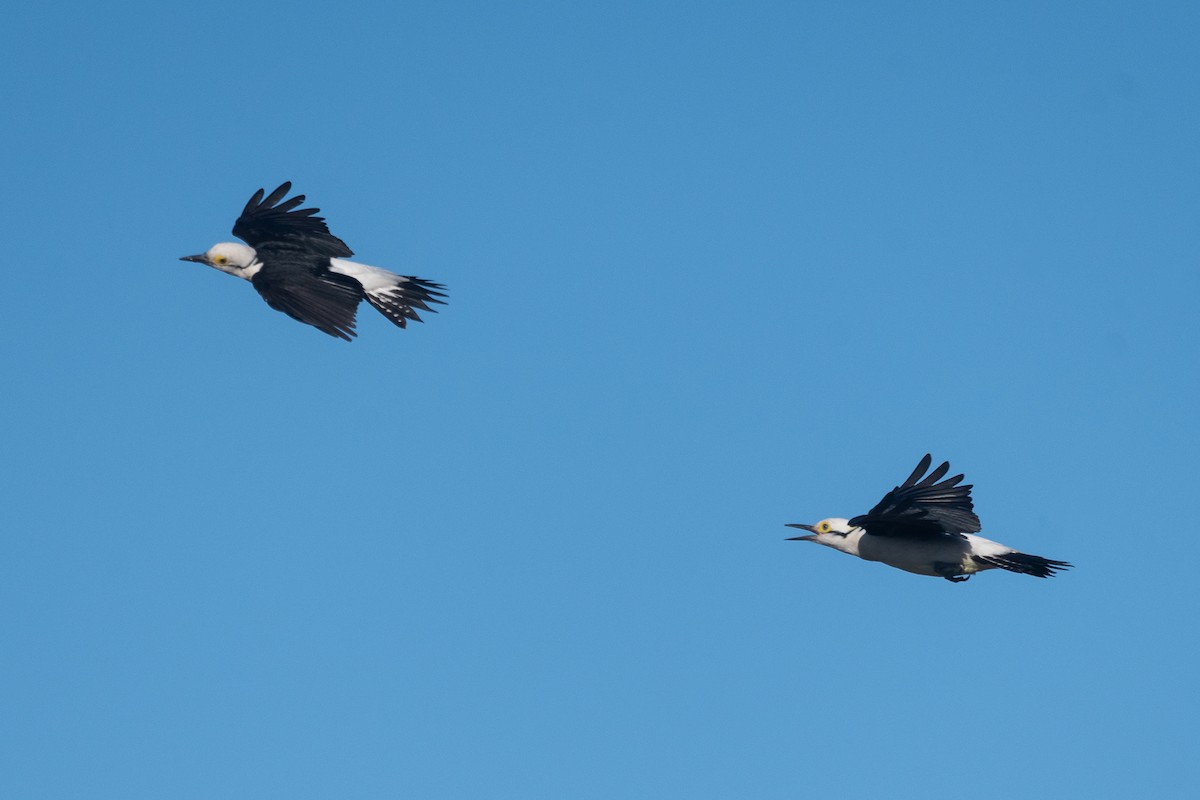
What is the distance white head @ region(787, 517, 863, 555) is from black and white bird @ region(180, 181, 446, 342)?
571cm

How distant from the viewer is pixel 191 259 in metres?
20.3

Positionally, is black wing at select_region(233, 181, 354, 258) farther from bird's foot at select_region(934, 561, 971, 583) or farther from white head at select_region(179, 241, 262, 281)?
bird's foot at select_region(934, 561, 971, 583)

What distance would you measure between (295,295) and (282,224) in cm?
159

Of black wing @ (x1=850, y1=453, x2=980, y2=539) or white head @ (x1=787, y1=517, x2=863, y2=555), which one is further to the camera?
white head @ (x1=787, y1=517, x2=863, y2=555)

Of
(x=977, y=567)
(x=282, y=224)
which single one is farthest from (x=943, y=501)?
(x=282, y=224)

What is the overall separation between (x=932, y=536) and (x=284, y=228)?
896 centimetres

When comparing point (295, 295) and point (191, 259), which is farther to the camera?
point (191, 259)

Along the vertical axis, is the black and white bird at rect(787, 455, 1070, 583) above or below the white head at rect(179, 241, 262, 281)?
below

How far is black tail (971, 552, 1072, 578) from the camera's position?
60.5 ft

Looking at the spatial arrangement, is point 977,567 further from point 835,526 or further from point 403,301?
point 403,301

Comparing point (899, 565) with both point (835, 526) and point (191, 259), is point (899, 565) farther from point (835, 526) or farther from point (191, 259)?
point (191, 259)

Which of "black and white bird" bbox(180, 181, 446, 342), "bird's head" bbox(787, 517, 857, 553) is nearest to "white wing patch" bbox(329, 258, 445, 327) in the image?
"black and white bird" bbox(180, 181, 446, 342)

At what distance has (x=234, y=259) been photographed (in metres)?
19.7

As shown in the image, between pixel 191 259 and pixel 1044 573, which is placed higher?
pixel 191 259
